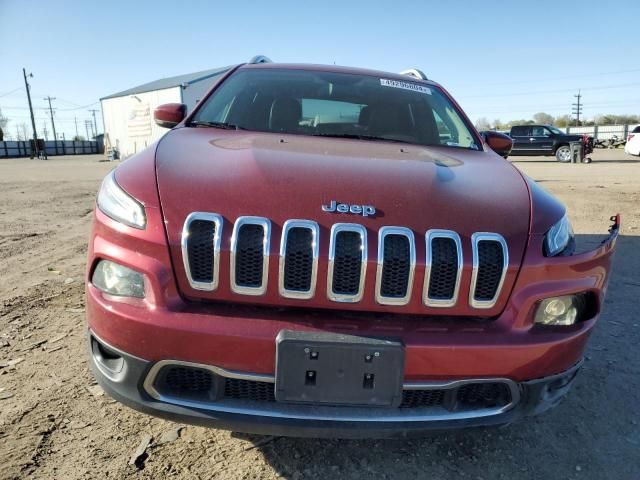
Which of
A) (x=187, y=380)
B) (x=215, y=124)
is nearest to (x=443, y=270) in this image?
(x=187, y=380)

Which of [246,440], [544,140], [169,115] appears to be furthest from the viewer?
[544,140]

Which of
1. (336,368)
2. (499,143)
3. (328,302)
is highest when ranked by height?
(499,143)

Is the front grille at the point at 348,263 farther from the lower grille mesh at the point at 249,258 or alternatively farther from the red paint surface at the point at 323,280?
the lower grille mesh at the point at 249,258

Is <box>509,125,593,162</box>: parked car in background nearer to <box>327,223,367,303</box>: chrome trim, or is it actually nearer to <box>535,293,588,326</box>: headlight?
→ <box>535,293,588,326</box>: headlight

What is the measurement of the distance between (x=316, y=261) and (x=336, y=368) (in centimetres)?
35

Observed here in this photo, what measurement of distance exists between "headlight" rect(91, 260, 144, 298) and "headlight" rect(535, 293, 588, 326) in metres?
1.42

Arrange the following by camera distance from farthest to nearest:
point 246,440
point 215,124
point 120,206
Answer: point 215,124 < point 246,440 < point 120,206

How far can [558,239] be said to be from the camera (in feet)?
6.16

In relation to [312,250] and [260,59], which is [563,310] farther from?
[260,59]

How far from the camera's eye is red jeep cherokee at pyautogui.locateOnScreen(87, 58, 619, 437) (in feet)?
5.22

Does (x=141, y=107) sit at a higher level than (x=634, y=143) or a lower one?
higher

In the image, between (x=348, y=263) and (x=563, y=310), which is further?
(x=563, y=310)

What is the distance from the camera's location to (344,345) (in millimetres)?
1553

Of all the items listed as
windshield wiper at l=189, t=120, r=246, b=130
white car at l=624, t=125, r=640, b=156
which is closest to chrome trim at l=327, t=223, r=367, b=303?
windshield wiper at l=189, t=120, r=246, b=130
